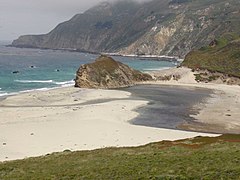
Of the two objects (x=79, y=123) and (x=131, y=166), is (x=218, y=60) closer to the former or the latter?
(x=79, y=123)

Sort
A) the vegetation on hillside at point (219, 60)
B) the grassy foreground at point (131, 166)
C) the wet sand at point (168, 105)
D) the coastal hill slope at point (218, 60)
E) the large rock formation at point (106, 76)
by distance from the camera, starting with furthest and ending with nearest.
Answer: the vegetation on hillside at point (219, 60) < the coastal hill slope at point (218, 60) < the large rock formation at point (106, 76) < the wet sand at point (168, 105) < the grassy foreground at point (131, 166)

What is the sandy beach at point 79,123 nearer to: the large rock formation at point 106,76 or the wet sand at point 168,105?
the wet sand at point 168,105

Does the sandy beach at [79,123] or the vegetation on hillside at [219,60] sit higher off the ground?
the vegetation on hillside at [219,60]

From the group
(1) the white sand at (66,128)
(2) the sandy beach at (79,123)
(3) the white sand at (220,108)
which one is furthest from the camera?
(3) the white sand at (220,108)

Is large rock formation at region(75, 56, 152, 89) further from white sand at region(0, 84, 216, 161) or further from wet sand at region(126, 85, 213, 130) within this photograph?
white sand at region(0, 84, 216, 161)

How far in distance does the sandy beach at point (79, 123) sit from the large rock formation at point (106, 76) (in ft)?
59.0

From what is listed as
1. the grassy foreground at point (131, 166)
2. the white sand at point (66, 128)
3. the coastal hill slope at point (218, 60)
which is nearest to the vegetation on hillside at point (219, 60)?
the coastal hill slope at point (218, 60)

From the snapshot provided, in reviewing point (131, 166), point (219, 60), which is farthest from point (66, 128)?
point (219, 60)

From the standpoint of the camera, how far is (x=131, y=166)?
24.2 meters

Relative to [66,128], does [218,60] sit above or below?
above

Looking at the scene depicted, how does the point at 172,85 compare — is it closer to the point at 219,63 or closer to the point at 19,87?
the point at 219,63

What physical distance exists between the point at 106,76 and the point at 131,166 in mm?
88338

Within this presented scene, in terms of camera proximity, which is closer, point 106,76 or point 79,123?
point 79,123

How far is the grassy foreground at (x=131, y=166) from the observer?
21.0 metres
